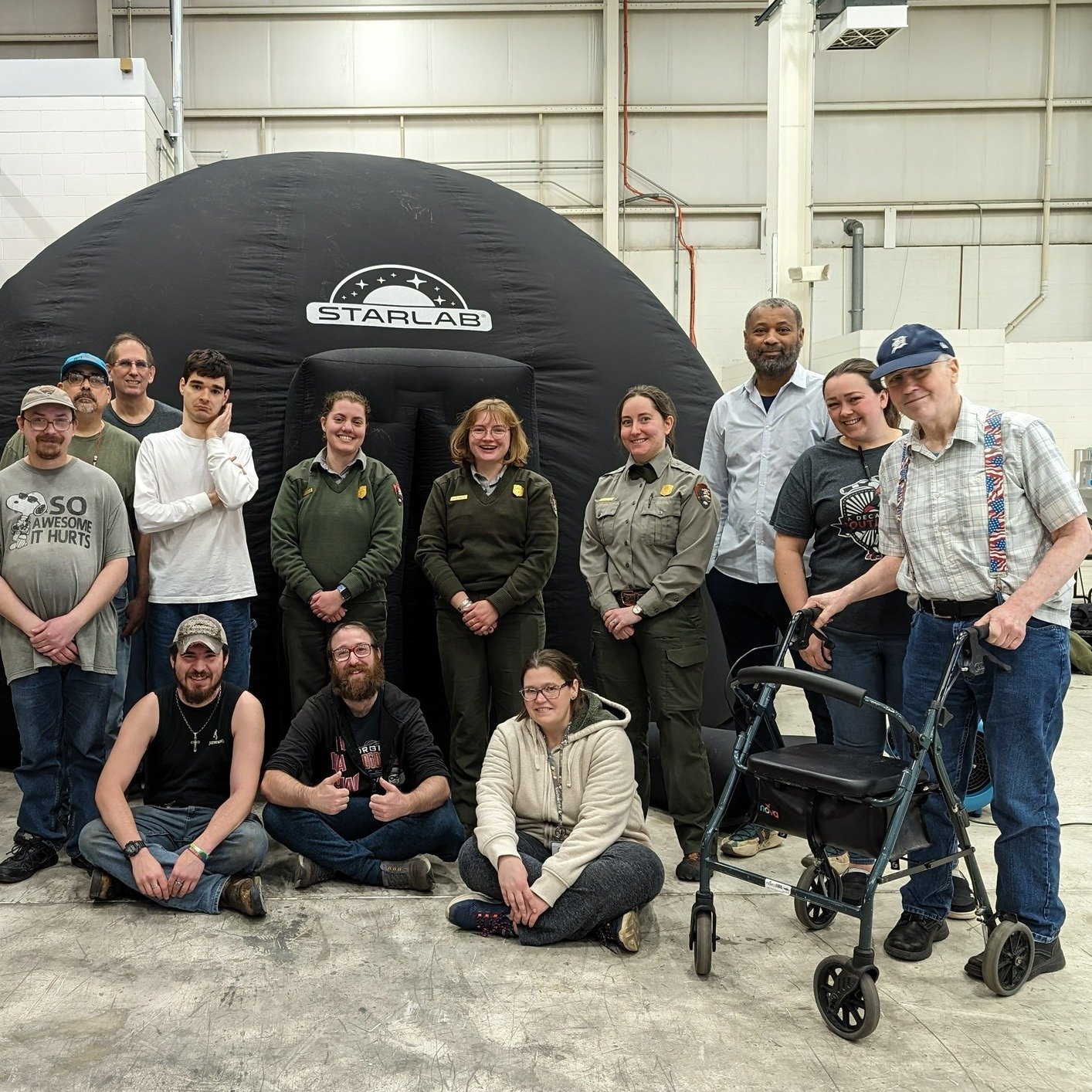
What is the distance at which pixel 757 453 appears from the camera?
182 inches

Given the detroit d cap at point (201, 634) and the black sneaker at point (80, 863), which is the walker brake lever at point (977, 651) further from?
the black sneaker at point (80, 863)

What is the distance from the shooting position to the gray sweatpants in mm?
3445

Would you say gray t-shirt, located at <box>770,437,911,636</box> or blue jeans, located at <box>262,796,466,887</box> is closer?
gray t-shirt, located at <box>770,437,911,636</box>

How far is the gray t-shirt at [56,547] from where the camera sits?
407cm

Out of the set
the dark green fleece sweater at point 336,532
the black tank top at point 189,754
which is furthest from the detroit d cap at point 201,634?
the dark green fleece sweater at point 336,532

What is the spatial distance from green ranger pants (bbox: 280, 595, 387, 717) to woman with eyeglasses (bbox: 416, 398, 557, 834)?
0.31 meters

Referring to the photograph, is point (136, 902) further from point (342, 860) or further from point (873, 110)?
point (873, 110)

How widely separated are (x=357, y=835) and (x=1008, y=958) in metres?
2.11

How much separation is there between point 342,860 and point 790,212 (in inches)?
364

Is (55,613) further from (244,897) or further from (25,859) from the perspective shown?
(244,897)

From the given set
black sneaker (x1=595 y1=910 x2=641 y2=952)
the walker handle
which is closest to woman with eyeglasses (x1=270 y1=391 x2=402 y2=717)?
black sneaker (x1=595 y1=910 x2=641 y2=952)

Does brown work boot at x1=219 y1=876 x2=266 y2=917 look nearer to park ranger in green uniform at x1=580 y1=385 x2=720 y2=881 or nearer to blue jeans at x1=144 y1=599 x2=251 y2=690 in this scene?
blue jeans at x1=144 y1=599 x2=251 y2=690

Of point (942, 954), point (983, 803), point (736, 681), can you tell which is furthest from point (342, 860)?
point (983, 803)

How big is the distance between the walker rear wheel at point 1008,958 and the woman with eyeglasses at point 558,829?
956 millimetres
